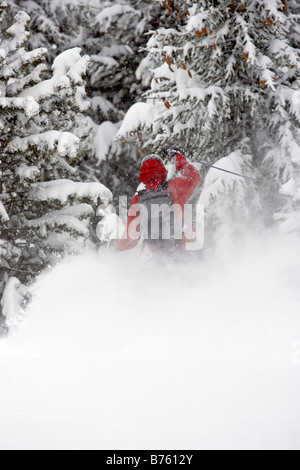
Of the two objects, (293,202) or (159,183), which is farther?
(293,202)

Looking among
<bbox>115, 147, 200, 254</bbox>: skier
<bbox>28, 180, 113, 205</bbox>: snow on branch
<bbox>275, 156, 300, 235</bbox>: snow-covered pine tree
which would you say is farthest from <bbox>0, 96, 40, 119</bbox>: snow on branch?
<bbox>275, 156, 300, 235</bbox>: snow-covered pine tree

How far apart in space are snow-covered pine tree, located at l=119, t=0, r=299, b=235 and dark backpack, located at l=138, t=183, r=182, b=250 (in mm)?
2556

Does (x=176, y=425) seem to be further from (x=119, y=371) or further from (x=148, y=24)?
(x=148, y=24)

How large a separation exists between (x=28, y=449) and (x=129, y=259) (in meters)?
4.59

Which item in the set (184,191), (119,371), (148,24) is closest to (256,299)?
(184,191)

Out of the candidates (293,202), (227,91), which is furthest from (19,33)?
(293,202)

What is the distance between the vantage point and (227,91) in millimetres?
10430

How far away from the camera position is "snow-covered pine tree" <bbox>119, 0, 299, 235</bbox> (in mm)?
9844

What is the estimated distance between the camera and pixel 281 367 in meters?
5.35

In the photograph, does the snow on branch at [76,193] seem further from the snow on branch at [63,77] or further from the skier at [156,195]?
the skier at [156,195]

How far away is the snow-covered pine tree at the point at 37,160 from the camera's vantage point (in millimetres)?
8844

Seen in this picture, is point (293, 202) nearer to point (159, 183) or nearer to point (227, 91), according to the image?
point (159, 183)

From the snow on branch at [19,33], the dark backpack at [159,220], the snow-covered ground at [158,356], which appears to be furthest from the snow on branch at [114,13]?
the dark backpack at [159,220]

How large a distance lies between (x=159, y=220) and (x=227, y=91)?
14.1 feet
